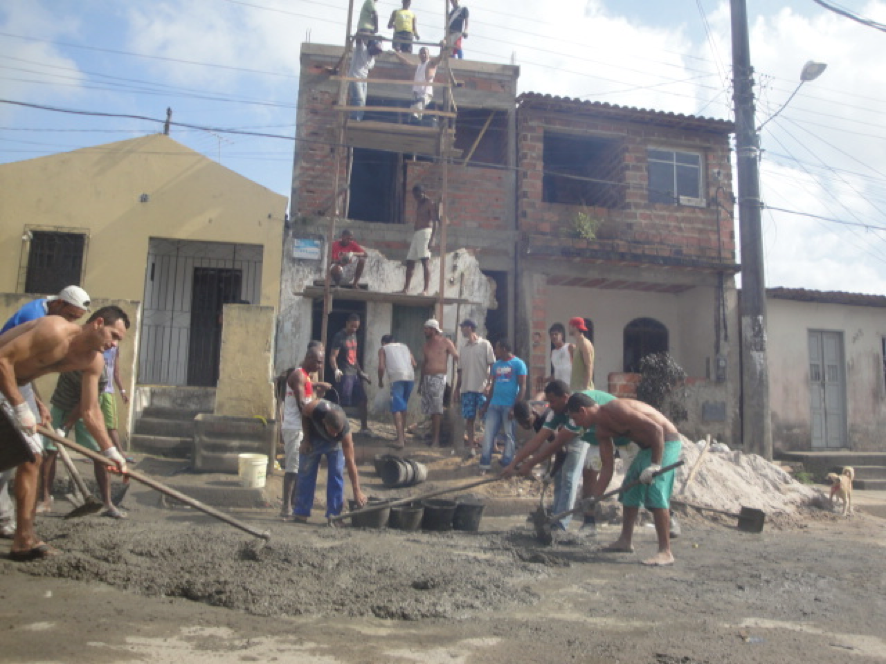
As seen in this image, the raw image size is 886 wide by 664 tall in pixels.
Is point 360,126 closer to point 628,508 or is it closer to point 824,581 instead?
point 628,508

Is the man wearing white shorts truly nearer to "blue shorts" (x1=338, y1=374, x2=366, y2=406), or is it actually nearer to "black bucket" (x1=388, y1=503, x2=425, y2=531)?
"blue shorts" (x1=338, y1=374, x2=366, y2=406)

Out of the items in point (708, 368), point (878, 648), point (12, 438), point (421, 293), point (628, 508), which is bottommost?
point (878, 648)

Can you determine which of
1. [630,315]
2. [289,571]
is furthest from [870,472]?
[289,571]

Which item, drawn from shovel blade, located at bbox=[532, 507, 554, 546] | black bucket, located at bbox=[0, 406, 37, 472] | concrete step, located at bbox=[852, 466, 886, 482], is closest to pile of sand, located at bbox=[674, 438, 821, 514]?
shovel blade, located at bbox=[532, 507, 554, 546]

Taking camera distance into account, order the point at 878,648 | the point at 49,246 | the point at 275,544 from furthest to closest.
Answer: the point at 49,246
the point at 275,544
the point at 878,648

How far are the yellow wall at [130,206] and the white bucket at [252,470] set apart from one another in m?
4.38

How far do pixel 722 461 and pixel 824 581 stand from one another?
14.7 ft

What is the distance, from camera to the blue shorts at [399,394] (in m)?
9.21

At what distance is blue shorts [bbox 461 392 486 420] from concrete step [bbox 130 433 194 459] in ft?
12.0

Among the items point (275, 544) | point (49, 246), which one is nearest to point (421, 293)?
point (49, 246)

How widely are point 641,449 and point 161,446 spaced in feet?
20.6

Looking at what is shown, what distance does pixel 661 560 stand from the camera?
5488mm

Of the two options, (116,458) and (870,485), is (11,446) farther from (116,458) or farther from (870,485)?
(870,485)

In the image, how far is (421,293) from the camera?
11828 mm
